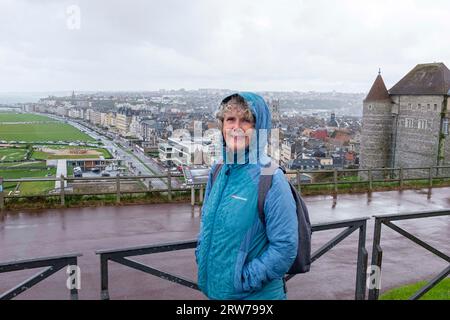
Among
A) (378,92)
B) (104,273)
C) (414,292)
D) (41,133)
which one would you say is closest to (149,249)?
(104,273)

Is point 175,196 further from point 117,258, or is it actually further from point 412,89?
point 412,89

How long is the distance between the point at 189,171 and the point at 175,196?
0.77m

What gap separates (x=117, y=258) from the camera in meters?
3.52

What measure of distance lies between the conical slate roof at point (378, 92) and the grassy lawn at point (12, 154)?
25636 mm

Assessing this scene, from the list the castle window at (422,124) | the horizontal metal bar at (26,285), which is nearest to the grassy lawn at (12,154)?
the horizontal metal bar at (26,285)

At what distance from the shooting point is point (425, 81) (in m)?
32.6

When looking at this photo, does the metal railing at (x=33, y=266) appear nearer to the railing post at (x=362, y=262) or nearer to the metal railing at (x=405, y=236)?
the railing post at (x=362, y=262)

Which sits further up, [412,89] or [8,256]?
[412,89]

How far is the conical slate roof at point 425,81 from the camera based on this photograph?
3069 centimetres

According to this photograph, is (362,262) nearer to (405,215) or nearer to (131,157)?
(405,215)

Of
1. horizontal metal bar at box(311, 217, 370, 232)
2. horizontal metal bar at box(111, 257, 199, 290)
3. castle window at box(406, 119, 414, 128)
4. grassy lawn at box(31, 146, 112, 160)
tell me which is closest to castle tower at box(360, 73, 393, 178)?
castle window at box(406, 119, 414, 128)

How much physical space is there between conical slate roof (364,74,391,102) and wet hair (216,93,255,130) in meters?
34.7

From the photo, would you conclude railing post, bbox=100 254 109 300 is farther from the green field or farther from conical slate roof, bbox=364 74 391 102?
the green field
